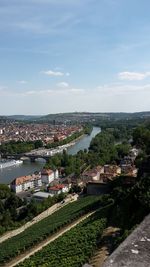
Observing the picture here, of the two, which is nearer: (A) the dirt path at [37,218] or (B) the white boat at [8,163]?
(A) the dirt path at [37,218]

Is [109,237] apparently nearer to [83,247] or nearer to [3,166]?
[83,247]

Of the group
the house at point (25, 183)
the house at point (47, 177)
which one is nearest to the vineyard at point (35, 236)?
the house at point (25, 183)

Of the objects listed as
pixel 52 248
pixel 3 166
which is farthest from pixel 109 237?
pixel 3 166

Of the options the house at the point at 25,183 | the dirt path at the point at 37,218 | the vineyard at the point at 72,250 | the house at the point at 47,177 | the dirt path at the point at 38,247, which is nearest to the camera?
the vineyard at the point at 72,250

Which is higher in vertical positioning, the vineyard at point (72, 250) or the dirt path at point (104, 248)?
the dirt path at point (104, 248)

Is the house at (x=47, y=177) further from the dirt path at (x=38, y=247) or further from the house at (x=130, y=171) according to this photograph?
the dirt path at (x=38, y=247)

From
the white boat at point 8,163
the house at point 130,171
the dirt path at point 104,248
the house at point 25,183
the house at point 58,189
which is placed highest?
the dirt path at point 104,248

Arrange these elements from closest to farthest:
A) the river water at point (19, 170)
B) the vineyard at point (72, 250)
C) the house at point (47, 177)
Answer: the vineyard at point (72, 250) → the house at point (47, 177) → the river water at point (19, 170)
